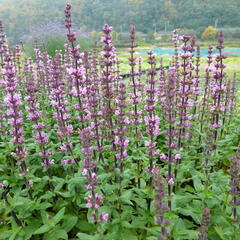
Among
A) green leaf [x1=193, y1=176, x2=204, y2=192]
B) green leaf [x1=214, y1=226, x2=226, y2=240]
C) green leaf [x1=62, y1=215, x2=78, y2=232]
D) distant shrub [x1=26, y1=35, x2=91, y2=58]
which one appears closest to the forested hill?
distant shrub [x1=26, y1=35, x2=91, y2=58]

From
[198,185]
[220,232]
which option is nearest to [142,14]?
[198,185]

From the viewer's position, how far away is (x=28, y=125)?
977 centimetres

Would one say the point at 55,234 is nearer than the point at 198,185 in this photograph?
Yes

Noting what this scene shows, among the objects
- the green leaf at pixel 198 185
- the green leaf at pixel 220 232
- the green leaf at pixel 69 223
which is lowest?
the green leaf at pixel 69 223

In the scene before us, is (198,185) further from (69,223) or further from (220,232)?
(69,223)

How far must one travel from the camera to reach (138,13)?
266 ft

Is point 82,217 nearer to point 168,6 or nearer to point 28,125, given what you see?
point 28,125

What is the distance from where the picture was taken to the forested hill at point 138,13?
74.1 m

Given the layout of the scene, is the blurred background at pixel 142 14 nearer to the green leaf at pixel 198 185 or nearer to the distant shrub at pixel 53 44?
the distant shrub at pixel 53 44

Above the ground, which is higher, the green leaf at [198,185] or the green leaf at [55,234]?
the green leaf at [198,185]

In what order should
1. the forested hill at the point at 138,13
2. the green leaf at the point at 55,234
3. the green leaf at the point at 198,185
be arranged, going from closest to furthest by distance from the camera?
the green leaf at the point at 55,234 < the green leaf at the point at 198,185 < the forested hill at the point at 138,13

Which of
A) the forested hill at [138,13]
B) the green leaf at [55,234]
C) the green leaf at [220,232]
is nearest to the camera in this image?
the green leaf at [220,232]

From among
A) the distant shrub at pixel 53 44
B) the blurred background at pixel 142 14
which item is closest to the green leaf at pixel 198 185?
the distant shrub at pixel 53 44

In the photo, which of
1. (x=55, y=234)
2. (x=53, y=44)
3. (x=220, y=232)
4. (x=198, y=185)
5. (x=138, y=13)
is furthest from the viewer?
(x=138, y=13)
